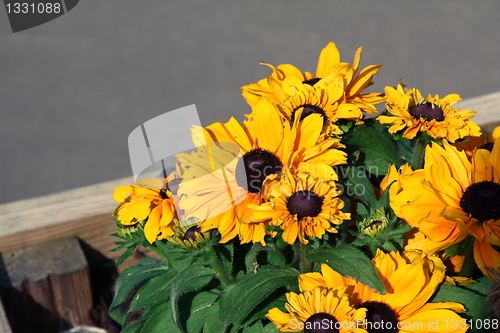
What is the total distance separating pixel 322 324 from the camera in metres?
0.93

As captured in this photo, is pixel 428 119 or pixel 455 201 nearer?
pixel 455 201

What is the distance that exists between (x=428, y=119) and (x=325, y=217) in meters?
0.38

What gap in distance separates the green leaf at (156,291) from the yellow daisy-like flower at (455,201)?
1.90 feet

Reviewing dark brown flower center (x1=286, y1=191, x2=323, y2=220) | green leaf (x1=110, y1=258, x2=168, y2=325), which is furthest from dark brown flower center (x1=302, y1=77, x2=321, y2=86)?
green leaf (x1=110, y1=258, x2=168, y2=325)

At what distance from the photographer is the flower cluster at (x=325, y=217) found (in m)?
0.99

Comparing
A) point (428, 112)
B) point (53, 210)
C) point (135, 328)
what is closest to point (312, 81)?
point (428, 112)

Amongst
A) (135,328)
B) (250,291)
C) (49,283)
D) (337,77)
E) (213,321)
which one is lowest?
(49,283)

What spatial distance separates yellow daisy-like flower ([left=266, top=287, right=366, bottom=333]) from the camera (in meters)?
0.93

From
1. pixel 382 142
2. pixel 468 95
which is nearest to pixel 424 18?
pixel 468 95

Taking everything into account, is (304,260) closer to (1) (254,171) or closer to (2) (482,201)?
(1) (254,171)

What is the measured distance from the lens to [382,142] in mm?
1302

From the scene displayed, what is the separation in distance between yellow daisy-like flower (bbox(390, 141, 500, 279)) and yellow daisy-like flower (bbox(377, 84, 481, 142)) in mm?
79

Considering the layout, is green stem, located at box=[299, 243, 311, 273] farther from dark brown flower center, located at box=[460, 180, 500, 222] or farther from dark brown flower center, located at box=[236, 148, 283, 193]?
dark brown flower center, located at box=[460, 180, 500, 222]

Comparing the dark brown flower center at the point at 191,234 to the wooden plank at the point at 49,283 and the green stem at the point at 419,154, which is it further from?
the wooden plank at the point at 49,283
